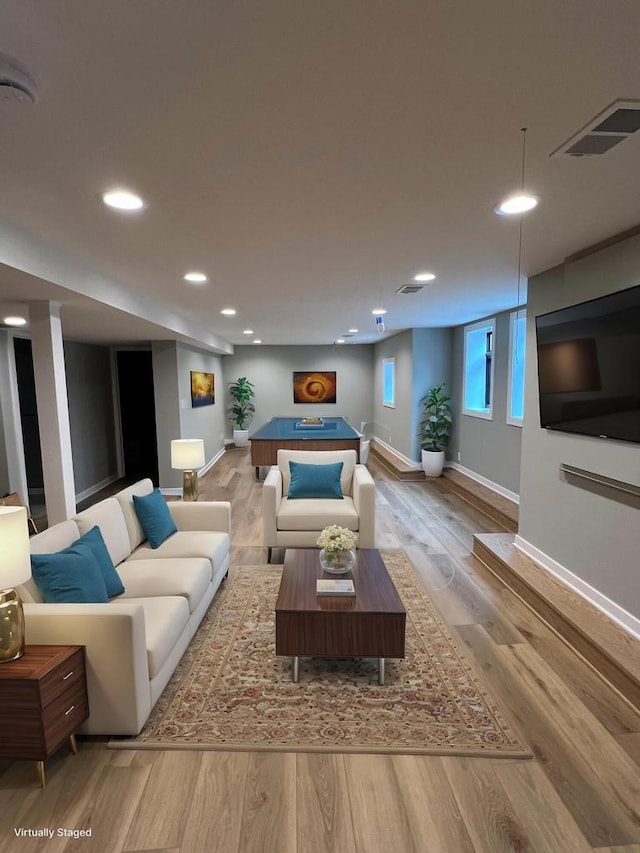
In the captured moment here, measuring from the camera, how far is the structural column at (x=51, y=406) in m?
3.20

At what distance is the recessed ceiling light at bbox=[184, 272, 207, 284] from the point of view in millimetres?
3307

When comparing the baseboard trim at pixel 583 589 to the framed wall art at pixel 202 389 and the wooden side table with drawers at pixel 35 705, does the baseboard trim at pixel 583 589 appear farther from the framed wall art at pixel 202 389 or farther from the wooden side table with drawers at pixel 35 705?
the framed wall art at pixel 202 389

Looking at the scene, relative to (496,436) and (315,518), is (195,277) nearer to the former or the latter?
(315,518)

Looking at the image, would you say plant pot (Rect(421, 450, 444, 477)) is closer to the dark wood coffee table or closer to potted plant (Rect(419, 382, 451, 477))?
potted plant (Rect(419, 382, 451, 477))

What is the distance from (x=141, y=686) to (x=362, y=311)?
430cm

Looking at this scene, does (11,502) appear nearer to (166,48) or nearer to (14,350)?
(14,350)

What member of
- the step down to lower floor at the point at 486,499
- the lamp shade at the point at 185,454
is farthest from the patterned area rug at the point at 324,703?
the step down to lower floor at the point at 486,499

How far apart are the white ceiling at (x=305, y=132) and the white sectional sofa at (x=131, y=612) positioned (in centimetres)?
156

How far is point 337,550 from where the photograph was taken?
8.71ft

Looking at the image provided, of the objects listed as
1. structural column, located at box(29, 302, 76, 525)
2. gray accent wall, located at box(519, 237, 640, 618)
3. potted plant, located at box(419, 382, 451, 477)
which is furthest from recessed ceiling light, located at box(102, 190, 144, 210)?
potted plant, located at box(419, 382, 451, 477)

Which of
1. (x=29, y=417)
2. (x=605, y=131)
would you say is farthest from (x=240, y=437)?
(x=605, y=131)

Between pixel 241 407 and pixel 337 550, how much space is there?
7.55 m

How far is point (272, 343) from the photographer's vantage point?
9.48 metres

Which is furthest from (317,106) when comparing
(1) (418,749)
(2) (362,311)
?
(2) (362,311)
